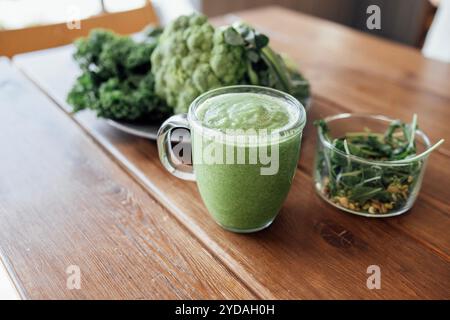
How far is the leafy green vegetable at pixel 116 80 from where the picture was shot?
845 mm

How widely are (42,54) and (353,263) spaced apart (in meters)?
A: 1.04

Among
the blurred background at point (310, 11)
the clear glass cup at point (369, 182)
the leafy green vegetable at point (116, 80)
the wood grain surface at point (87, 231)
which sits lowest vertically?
the blurred background at point (310, 11)

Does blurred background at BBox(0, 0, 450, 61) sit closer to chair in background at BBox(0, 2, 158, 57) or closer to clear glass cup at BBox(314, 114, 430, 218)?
chair in background at BBox(0, 2, 158, 57)

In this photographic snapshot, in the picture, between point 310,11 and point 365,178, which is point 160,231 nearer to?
point 365,178

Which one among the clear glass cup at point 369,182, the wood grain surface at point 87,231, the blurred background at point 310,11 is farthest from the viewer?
the blurred background at point 310,11

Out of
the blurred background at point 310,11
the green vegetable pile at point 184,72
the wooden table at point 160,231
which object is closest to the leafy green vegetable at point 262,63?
the green vegetable pile at point 184,72

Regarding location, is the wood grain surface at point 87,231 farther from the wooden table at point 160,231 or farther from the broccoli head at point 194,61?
the broccoli head at point 194,61

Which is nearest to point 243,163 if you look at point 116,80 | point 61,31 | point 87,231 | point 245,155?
point 245,155

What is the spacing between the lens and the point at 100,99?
0.86 meters

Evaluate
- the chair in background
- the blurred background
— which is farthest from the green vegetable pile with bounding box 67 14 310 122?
the blurred background

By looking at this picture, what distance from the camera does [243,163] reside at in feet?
1.90

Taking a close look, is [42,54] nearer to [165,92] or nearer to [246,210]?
[165,92]

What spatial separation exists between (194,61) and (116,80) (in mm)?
188
